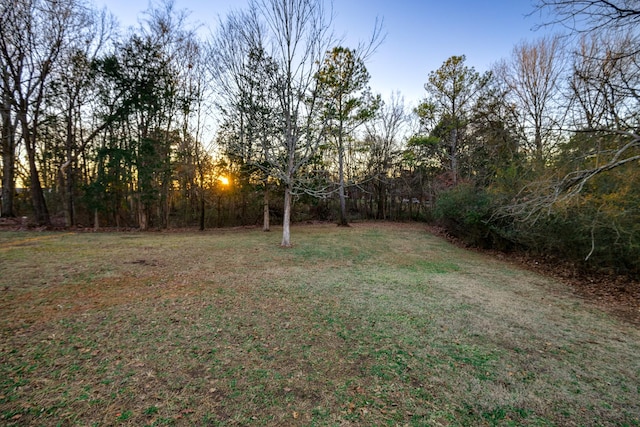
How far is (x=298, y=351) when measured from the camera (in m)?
2.57

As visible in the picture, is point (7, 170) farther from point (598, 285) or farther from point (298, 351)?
point (598, 285)

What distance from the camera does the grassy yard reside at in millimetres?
1819

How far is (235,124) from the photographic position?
33.6 ft

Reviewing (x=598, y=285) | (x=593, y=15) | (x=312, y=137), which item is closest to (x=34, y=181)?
(x=312, y=137)

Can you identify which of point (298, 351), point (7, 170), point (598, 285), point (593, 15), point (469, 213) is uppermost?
point (593, 15)

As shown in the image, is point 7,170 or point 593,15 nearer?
point 593,15

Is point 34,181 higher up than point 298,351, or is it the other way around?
point 34,181

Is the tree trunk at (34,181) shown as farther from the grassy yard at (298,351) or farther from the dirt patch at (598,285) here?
the dirt patch at (598,285)

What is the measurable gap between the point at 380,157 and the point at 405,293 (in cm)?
1593

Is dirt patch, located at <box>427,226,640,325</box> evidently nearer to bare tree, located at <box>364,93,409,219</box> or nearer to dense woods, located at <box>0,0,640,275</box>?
dense woods, located at <box>0,0,640,275</box>

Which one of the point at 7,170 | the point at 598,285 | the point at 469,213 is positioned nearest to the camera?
the point at 598,285

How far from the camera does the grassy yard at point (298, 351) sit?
1.82 meters

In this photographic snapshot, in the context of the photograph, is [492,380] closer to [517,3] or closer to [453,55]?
[517,3]

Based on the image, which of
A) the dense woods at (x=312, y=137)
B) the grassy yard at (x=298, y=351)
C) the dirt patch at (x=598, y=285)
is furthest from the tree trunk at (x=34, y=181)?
the dirt patch at (x=598, y=285)
